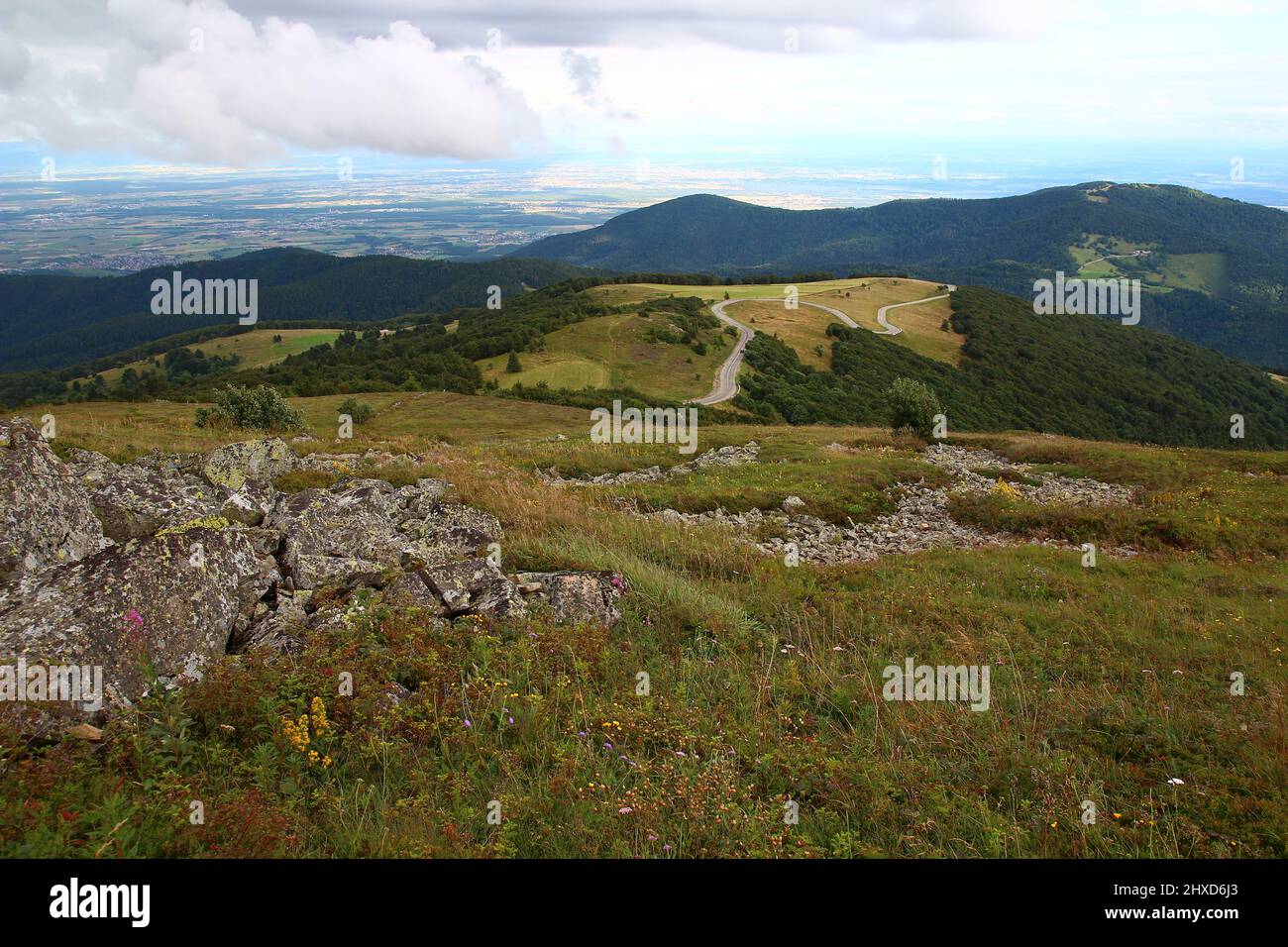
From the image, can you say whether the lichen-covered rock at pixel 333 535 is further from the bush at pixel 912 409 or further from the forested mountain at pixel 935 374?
the forested mountain at pixel 935 374

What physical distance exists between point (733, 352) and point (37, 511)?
90.8 m

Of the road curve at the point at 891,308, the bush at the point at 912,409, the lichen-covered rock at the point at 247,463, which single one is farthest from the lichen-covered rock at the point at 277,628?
the road curve at the point at 891,308

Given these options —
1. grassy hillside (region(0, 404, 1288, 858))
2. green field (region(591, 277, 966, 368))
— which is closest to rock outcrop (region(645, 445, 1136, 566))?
grassy hillside (region(0, 404, 1288, 858))

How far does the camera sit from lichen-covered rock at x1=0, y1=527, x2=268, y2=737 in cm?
533

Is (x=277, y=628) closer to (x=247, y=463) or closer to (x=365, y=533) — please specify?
(x=365, y=533)

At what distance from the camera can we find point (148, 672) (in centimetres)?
551

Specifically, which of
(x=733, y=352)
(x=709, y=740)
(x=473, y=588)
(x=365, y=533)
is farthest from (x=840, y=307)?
(x=709, y=740)

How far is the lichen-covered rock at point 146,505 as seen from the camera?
8539mm

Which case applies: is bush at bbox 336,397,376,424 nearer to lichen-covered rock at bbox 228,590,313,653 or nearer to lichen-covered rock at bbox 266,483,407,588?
lichen-covered rock at bbox 266,483,407,588

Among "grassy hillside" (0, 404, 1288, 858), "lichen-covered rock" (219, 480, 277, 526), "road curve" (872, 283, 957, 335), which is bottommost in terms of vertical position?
"grassy hillside" (0, 404, 1288, 858)

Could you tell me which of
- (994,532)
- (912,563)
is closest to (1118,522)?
(994,532)

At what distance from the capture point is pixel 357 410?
52688mm

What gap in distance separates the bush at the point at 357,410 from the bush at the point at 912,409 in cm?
3909

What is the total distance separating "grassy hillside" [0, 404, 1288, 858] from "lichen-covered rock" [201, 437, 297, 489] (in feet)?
20.5
